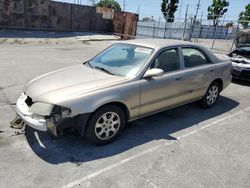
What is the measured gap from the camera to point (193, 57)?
5188mm

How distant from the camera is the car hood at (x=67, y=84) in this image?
3.51 meters

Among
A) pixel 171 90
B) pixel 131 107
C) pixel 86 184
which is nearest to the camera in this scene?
pixel 86 184

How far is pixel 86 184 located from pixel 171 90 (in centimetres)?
237

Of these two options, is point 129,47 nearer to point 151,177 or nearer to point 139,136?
point 139,136

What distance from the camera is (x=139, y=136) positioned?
14.0 feet

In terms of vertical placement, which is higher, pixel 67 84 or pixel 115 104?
pixel 67 84

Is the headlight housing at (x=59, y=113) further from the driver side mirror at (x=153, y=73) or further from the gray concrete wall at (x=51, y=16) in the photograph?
the gray concrete wall at (x=51, y=16)

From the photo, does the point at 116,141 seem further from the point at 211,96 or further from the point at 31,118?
the point at 211,96

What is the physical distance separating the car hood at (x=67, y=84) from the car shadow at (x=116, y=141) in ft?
2.43

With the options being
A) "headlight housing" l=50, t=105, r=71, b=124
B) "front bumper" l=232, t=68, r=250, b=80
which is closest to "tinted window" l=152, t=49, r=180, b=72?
"headlight housing" l=50, t=105, r=71, b=124

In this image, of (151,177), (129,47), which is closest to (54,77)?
(129,47)

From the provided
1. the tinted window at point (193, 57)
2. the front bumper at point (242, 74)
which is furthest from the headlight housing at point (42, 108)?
the front bumper at point (242, 74)

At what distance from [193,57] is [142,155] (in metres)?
2.53

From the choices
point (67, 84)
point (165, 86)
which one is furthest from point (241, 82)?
point (67, 84)
